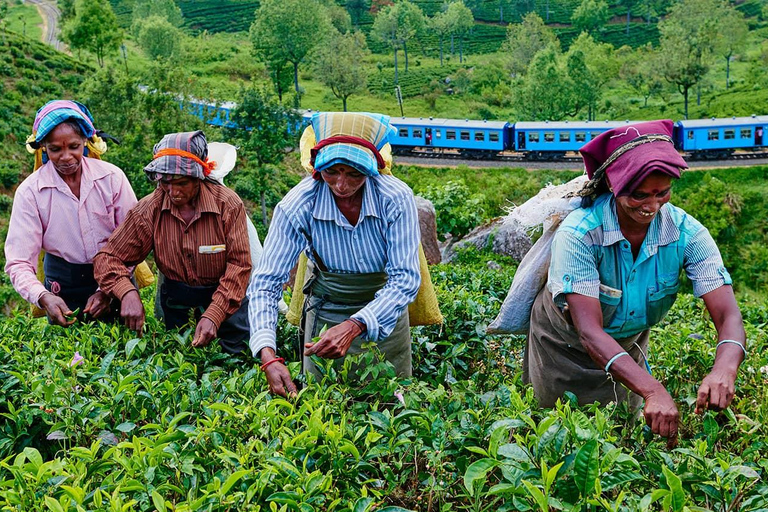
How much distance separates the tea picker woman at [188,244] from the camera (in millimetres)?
3646

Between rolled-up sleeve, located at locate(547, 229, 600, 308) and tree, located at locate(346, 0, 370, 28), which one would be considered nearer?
rolled-up sleeve, located at locate(547, 229, 600, 308)

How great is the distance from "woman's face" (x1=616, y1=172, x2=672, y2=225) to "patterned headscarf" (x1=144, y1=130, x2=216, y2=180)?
1.99 m

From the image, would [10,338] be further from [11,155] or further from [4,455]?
[11,155]

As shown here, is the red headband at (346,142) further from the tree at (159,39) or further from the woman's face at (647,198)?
the tree at (159,39)

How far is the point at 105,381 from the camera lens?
9.21 ft

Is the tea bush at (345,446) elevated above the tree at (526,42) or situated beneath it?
situated beneath

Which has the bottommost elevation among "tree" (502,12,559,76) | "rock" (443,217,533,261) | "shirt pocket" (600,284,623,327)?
"rock" (443,217,533,261)

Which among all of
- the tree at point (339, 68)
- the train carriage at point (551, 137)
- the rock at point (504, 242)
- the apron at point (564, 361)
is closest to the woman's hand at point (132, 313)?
the apron at point (564, 361)

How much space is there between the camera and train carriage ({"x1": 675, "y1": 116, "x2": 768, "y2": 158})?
25.5 metres

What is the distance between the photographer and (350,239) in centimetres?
Answer: 314

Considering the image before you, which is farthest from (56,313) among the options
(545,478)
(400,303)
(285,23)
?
(285,23)

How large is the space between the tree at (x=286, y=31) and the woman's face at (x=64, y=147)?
116 ft

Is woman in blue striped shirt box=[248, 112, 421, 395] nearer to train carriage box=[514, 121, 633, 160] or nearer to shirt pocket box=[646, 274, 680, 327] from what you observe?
shirt pocket box=[646, 274, 680, 327]

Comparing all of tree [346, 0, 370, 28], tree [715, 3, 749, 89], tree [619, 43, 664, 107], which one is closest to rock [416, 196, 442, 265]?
tree [619, 43, 664, 107]
